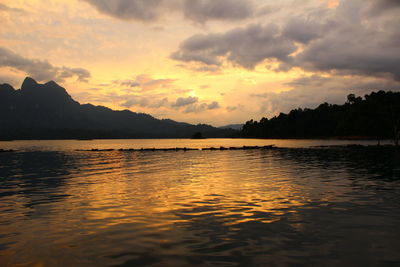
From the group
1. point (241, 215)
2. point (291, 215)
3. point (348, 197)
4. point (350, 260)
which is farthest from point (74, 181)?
point (350, 260)

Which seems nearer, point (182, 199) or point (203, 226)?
point (203, 226)

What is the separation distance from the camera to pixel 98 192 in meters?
27.2

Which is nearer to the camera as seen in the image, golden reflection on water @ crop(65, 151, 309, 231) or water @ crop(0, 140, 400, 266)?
water @ crop(0, 140, 400, 266)

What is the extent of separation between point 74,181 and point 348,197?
2824 centimetres

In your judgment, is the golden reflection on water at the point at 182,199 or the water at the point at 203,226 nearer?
the water at the point at 203,226

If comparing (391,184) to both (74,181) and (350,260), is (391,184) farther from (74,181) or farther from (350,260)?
(74,181)

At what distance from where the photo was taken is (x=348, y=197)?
23391 mm

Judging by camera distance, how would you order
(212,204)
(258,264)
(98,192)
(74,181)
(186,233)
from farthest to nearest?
1. (74,181)
2. (98,192)
3. (212,204)
4. (186,233)
5. (258,264)

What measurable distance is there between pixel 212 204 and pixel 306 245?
9435 millimetres

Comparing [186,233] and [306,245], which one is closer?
[306,245]

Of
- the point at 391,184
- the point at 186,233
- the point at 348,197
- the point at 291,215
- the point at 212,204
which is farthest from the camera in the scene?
the point at 391,184

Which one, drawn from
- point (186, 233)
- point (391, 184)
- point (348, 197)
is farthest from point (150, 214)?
point (391, 184)

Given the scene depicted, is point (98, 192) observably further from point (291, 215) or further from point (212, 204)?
point (291, 215)

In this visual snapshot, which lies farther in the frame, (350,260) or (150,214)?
(150,214)
